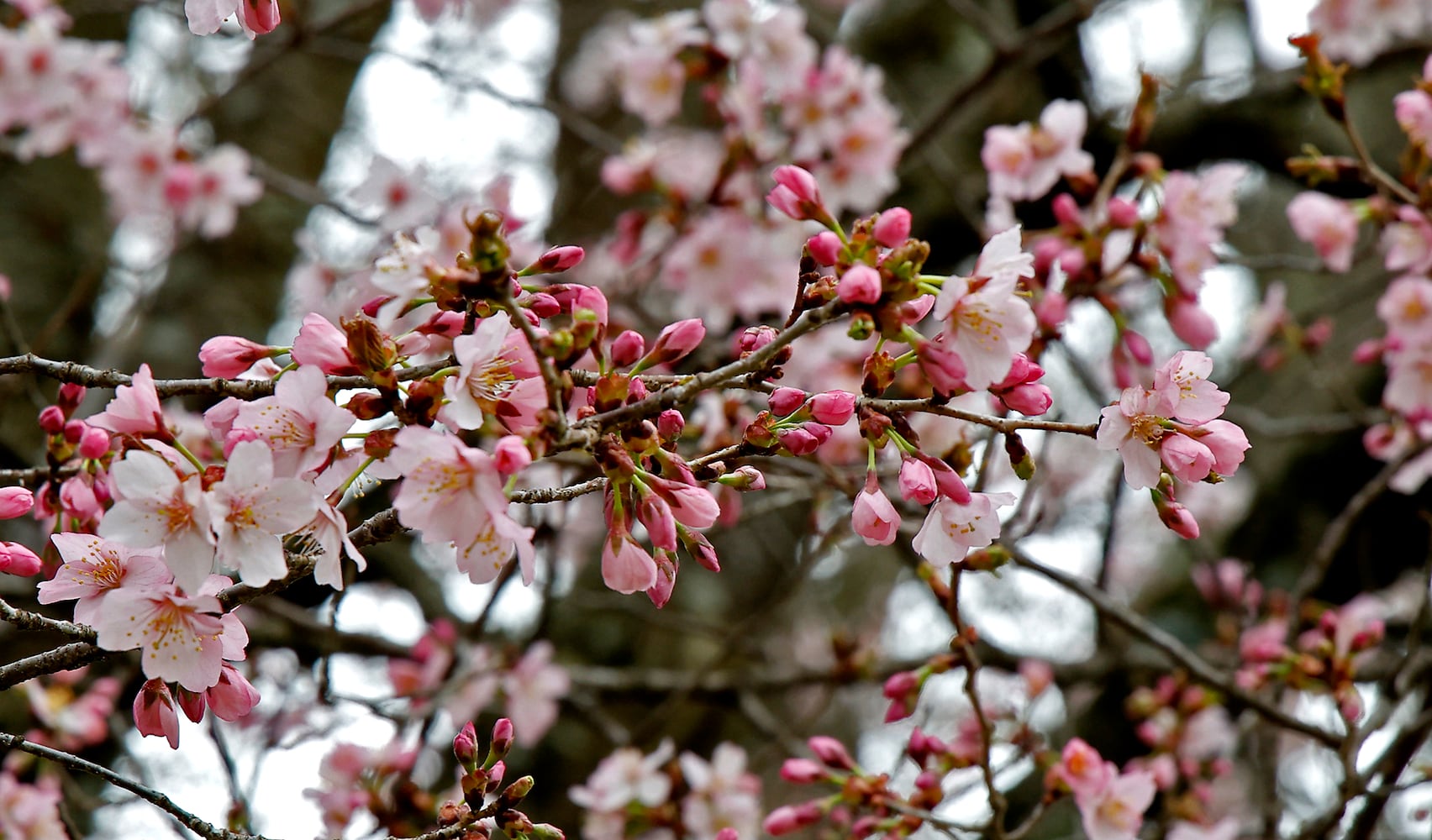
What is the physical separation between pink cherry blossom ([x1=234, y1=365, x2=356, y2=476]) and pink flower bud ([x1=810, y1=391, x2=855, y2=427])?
0.41m

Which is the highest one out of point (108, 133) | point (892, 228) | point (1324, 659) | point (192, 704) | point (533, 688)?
point (892, 228)

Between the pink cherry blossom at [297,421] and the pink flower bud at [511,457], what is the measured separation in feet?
0.50

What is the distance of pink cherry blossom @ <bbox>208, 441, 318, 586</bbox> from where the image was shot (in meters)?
0.88

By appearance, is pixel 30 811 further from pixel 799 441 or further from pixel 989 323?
pixel 989 323

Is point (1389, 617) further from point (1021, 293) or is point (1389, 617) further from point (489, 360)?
point (489, 360)

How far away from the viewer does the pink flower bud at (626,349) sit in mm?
1000

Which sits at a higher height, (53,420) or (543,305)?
(543,305)

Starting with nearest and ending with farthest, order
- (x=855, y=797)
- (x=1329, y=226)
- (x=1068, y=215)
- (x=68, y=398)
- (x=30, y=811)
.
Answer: (x=68, y=398)
(x=855, y=797)
(x=30, y=811)
(x=1068, y=215)
(x=1329, y=226)

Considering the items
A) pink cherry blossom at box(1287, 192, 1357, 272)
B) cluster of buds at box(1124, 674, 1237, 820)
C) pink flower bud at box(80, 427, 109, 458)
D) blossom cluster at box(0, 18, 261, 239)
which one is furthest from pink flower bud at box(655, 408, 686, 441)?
blossom cluster at box(0, 18, 261, 239)

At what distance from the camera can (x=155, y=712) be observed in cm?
105

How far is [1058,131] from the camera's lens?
205cm

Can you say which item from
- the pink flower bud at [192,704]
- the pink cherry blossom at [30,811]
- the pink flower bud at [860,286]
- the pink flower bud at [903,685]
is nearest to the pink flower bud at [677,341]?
the pink flower bud at [860,286]

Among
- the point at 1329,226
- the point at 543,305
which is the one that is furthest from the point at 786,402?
the point at 1329,226

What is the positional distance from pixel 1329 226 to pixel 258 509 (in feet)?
7.16
